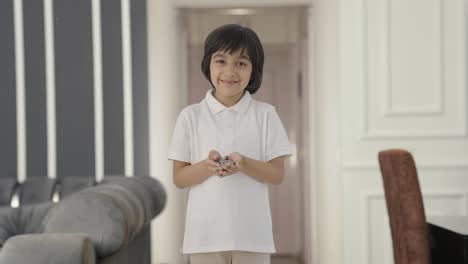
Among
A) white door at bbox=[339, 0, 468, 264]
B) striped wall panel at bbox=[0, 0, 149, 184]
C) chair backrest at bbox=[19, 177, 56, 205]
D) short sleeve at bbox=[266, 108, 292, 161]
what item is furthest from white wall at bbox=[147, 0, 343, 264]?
short sleeve at bbox=[266, 108, 292, 161]

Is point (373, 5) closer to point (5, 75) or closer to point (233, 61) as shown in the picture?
point (5, 75)

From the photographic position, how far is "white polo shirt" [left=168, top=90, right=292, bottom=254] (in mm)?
1380

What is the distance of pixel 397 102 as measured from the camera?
3885 mm

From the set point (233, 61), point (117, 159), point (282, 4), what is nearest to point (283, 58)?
point (282, 4)

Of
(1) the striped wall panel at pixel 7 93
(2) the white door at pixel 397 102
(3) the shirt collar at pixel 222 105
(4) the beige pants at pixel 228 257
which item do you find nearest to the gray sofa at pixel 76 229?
(4) the beige pants at pixel 228 257

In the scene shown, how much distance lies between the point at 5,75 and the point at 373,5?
217cm

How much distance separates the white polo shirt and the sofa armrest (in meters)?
0.41

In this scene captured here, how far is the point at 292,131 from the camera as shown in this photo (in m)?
6.26

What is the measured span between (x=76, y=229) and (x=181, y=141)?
615mm

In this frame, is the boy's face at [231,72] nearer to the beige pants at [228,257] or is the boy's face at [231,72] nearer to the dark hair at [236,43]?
the dark hair at [236,43]

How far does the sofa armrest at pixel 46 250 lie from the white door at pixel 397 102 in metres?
2.35

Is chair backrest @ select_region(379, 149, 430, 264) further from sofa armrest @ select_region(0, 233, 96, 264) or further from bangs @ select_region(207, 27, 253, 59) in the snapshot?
sofa armrest @ select_region(0, 233, 96, 264)

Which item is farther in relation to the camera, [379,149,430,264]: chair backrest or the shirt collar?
[379,149,430,264]: chair backrest

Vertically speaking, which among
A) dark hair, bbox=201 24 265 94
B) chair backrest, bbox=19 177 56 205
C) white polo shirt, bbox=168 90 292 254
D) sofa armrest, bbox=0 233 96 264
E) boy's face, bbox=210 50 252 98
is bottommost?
chair backrest, bbox=19 177 56 205
